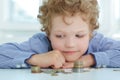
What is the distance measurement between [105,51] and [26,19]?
957 millimetres

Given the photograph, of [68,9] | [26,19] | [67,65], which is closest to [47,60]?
[67,65]

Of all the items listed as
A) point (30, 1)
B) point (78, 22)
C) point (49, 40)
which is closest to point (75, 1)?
point (78, 22)

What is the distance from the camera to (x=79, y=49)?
1.06 meters

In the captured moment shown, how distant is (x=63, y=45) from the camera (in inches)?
40.5

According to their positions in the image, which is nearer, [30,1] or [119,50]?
[119,50]

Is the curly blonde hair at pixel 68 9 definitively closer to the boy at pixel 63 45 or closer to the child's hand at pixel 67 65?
the boy at pixel 63 45

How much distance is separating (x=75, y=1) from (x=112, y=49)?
0.23 meters

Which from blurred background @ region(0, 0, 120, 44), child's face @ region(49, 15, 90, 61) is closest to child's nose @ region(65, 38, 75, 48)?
child's face @ region(49, 15, 90, 61)

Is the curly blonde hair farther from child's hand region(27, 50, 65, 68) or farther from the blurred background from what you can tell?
the blurred background

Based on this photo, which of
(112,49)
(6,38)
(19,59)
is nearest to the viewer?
(19,59)

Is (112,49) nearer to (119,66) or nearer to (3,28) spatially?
(119,66)

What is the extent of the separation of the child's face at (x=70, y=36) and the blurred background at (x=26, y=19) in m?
0.88

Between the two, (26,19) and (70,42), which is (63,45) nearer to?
(70,42)

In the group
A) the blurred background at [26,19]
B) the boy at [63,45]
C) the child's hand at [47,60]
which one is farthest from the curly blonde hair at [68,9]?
the blurred background at [26,19]
